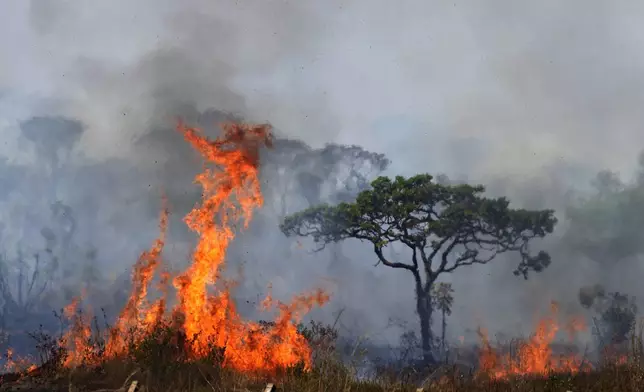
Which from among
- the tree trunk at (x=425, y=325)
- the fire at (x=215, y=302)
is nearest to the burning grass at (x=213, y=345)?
the fire at (x=215, y=302)

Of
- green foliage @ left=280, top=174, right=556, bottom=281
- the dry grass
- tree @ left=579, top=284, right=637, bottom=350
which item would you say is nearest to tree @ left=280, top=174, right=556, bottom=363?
green foliage @ left=280, top=174, right=556, bottom=281

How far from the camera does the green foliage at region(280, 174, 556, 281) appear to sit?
33.3 m

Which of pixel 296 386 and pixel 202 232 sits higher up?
pixel 202 232

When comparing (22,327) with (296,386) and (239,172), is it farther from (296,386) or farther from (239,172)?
(296,386)

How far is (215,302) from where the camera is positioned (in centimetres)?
1518

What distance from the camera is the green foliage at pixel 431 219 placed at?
3334cm

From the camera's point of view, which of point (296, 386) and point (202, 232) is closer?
point (296, 386)

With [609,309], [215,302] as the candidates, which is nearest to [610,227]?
[609,309]

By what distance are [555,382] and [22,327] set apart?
7508 centimetres

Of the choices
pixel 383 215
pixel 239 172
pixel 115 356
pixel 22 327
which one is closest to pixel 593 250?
pixel 383 215

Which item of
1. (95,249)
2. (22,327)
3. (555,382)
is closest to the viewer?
(555,382)

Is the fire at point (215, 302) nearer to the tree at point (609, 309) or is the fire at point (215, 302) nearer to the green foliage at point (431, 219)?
the green foliage at point (431, 219)

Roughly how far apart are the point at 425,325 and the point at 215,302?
64.2 feet

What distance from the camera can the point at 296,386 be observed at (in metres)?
9.61
